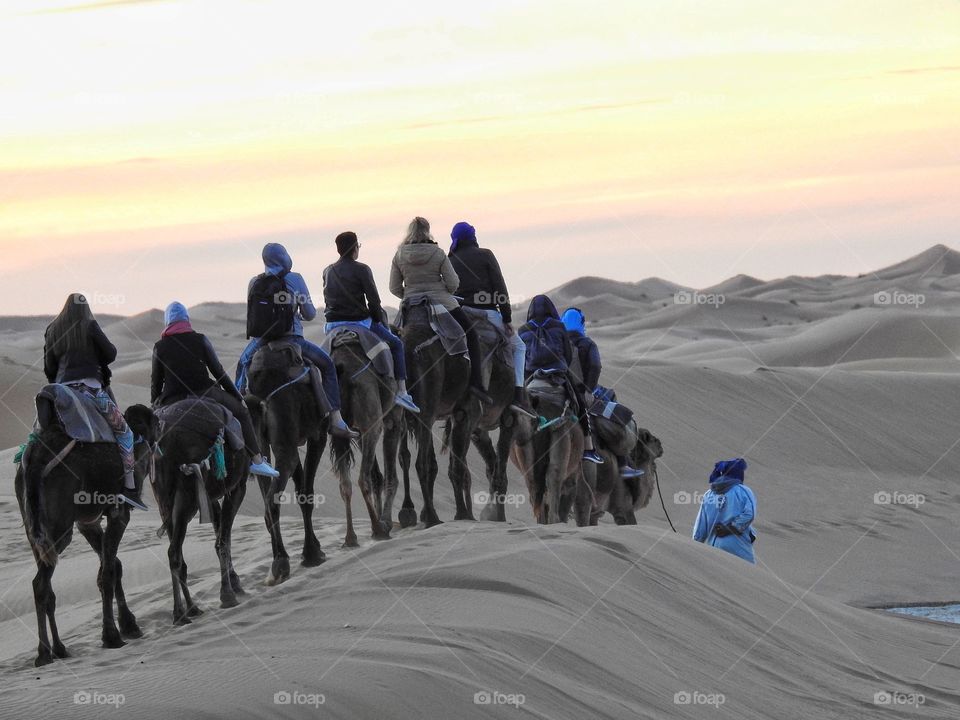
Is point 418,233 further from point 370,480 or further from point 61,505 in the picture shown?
point 61,505

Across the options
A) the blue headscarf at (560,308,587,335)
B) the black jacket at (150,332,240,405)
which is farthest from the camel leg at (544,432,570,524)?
the black jacket at (150,332,240,405)

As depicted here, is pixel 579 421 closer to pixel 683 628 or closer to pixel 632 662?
pixel 683 628

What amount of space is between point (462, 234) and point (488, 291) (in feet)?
2.25

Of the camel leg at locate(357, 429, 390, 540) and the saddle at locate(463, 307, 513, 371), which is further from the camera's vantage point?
the saddle at locate(463, 307, 513, 371)

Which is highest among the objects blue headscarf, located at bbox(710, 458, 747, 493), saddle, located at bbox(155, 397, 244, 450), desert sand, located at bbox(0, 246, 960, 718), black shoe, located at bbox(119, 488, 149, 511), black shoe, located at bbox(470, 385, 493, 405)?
saddle, located at bbox(155, 397, 244, 450)

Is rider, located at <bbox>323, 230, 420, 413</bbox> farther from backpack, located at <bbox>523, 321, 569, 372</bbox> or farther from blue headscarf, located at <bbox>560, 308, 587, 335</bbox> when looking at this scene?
blue headscarf, located at <bbox>560, 308, 587, 335</bbox>

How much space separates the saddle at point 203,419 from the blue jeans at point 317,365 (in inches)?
38.1

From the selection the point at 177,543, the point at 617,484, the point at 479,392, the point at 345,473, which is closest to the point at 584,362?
the point at 617,484

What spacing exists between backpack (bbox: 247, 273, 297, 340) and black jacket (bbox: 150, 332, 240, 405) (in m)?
0.82

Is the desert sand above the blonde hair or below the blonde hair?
below

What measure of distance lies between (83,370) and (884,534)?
1606cm

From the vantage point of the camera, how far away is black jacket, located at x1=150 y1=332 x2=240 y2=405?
→ 1134 centimetres

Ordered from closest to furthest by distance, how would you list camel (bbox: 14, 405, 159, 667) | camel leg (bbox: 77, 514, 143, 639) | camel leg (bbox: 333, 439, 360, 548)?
camel (bbox: 14, 405, 159, 667)
camel leg (bbox: 77, 514, 143, 639)
camel leg (bbox: 333, 439, 360, 548)

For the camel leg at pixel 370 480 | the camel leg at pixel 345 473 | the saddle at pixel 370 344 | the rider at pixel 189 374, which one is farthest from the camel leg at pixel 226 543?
the saddle at pixel 370 344
